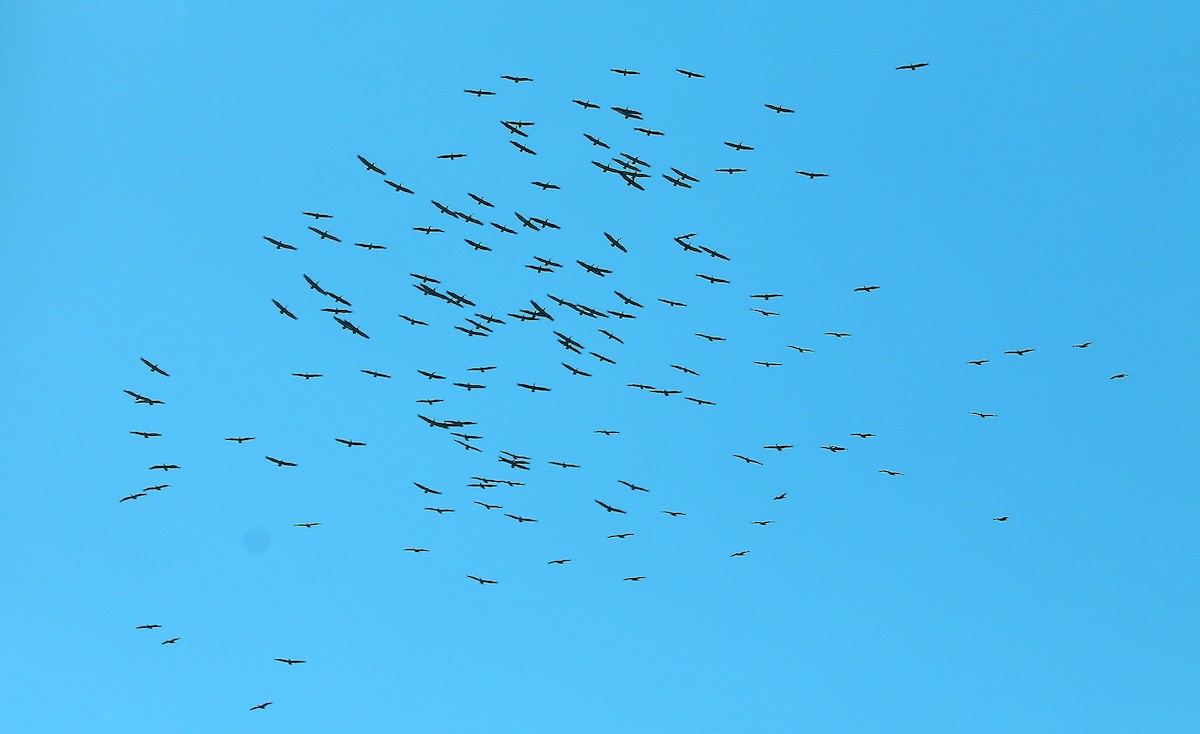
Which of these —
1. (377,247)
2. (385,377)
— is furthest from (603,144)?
(385,377)

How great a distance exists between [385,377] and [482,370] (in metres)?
11.9

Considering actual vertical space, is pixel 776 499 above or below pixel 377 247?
below

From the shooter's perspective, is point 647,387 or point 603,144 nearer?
point 603,144

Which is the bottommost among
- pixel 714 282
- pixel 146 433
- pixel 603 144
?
pixel 146 433

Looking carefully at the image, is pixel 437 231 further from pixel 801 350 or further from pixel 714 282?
pixel 801 350

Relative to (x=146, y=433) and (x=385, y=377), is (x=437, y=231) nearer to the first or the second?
(x=385, y=377)

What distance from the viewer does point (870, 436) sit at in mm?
162125

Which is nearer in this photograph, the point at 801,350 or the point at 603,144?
the point at 603,144

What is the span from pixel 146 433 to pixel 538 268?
5044 centimetres

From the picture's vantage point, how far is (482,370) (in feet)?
523

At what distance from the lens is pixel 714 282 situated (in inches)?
6230

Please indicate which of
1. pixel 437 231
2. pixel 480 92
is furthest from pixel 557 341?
pixel 480 92

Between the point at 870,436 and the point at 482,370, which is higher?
the point at 482,370

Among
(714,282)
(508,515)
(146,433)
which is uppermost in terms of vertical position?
(714,282)
